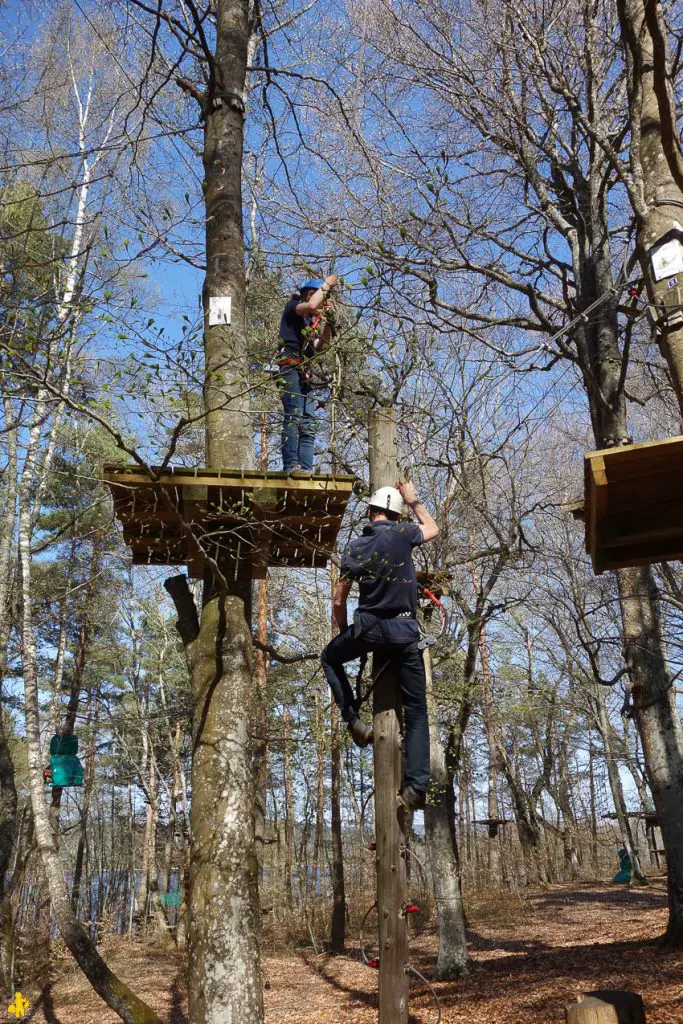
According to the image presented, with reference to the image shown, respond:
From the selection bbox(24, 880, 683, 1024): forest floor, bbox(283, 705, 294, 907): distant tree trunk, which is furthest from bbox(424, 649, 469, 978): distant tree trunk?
bbox(283, 705, 294, 907): distant tree trunk

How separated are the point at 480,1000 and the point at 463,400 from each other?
5.84 meters

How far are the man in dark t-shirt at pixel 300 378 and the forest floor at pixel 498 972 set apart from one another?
13.6ft

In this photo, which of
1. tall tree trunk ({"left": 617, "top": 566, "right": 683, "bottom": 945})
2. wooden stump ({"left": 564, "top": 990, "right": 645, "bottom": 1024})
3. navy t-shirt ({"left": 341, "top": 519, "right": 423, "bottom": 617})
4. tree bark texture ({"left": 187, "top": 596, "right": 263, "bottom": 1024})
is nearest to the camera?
wooden stump ({"left": 564, "top": 990, "right": 645, "bottom": 1024})

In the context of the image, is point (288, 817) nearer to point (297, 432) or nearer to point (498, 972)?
point (498, 972)

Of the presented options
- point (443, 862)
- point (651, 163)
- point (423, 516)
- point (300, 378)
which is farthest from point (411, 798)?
point (443, 862)

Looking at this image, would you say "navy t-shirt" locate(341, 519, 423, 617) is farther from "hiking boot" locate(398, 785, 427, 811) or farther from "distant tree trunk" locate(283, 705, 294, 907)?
"distant tree trunk" locate(283, 705, 294, 907)

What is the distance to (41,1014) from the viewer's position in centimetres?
951

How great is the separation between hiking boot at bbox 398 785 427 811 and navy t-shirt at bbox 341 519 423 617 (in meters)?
0.90

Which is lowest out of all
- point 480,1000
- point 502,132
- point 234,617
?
point 480,1000

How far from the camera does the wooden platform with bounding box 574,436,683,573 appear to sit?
355 cm

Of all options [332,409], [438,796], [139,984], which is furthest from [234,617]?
[139,984]

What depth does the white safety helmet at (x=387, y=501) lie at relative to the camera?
182 inches

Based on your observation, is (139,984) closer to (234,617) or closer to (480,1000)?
(480,1000)

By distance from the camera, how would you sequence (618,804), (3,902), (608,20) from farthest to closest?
1. (618,804)
2. (3,902)
3. (608,20)
